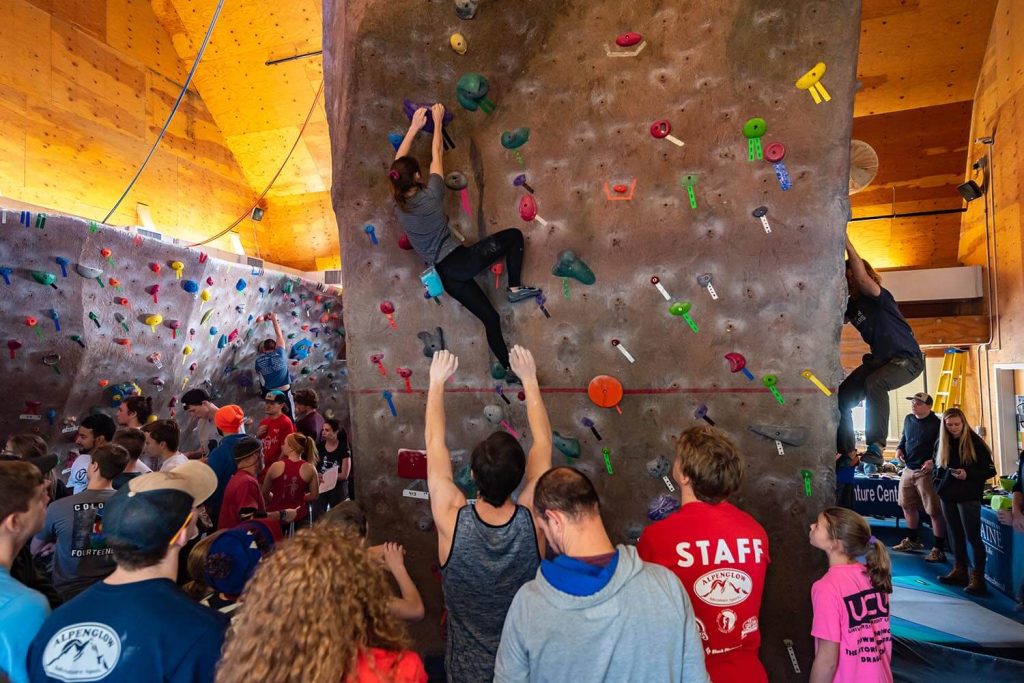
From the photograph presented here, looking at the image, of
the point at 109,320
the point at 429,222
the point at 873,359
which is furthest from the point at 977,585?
the point at 109,320

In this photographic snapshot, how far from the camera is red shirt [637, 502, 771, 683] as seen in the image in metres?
1.66

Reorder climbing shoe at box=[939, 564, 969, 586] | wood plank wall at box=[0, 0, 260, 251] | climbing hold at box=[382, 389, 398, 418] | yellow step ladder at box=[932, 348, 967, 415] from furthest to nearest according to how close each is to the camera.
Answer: yellow step ladder at box=[932, 348, 967, 415], wood plank wall at box=[0, 0, 260, 251], climbing shoe at box=[939, 564, 969, 586], climbing hold at box=[382, 389, 398, 418]

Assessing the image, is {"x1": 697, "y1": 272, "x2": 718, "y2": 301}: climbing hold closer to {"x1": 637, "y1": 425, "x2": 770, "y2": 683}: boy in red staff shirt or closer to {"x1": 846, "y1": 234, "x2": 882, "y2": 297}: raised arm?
{"x1": 846, "y1": 234, "x2": 882, "y2": 297}: raised arm

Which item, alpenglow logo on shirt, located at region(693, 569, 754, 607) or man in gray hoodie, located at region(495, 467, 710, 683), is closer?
man in gray hoodie, located at region(495, 467, 710, 683)

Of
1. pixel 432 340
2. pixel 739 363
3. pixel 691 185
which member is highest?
pixel 691 185

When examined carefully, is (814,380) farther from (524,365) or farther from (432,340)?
(432,340)

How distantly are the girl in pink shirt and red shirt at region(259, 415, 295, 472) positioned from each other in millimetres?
3297

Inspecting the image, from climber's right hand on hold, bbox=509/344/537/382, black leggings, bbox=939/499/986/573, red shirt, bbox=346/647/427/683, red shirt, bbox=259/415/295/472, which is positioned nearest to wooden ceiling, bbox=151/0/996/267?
black leggings, bbox=939/499/986/573

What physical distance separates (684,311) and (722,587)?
1.41 meters

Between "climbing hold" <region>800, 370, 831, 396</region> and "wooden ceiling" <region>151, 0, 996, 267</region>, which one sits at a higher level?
"wooden ceiling" <region>151, 0, 996, 267</region>

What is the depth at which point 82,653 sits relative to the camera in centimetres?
121

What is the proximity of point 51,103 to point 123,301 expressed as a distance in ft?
7.98

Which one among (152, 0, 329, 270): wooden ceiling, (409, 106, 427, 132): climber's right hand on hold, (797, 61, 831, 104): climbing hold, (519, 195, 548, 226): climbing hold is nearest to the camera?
(797, 61, 831, 104): climbing hold

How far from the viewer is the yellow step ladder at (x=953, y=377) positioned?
7945 mm
